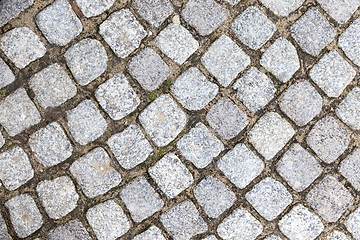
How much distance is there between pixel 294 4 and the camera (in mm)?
1997

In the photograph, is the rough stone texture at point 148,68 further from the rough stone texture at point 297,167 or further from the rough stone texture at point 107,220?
the rough stone texture at point 297,167

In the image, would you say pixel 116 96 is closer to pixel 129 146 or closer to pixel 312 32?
pixel 129 146

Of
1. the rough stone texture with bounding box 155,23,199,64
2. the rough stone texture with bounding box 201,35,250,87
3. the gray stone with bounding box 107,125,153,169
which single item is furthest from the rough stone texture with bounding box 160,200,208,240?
the rough stone texture with bounding box 155,23,199,64

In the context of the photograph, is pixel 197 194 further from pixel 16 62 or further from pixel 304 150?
pixel 16 62

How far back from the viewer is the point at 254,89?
1.98 m

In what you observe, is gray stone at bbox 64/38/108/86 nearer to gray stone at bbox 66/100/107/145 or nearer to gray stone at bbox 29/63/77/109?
gray stone at bbox 29/63/77/109

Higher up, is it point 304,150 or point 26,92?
point 26,92

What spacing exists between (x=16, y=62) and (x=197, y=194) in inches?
59.2

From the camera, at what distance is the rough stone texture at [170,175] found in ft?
6.43

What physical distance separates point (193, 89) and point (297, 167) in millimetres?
877

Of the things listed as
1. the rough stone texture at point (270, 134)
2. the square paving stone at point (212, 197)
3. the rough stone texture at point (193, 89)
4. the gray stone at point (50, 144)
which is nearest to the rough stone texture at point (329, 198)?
the rough stone texture at point (270, 134)

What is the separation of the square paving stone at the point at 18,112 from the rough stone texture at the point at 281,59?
1.58m

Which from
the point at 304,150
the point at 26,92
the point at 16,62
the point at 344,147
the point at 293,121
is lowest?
the point at 344,147

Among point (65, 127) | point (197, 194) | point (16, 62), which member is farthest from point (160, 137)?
point (16, 62)
